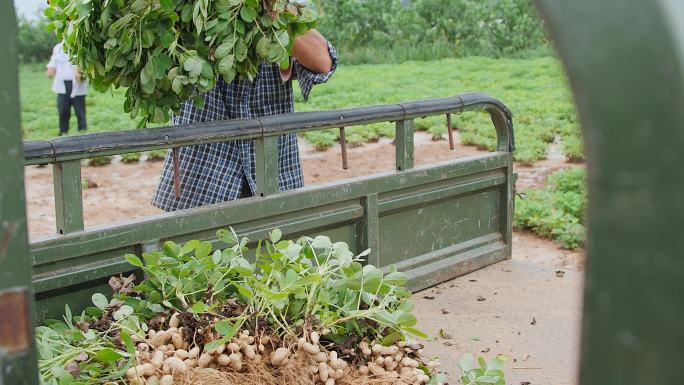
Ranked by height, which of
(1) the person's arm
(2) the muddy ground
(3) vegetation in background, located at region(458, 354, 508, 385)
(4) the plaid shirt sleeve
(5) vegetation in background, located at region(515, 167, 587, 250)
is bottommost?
(5) vegetation in background, located at region(515, 167, 587, 250)

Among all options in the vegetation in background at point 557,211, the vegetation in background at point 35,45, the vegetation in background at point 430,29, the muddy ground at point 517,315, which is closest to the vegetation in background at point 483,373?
the muddy ground at point 517,315

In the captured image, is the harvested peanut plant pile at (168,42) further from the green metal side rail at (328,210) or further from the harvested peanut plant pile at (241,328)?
the harvested peanut plant pile at (241,328)

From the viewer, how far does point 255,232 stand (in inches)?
130

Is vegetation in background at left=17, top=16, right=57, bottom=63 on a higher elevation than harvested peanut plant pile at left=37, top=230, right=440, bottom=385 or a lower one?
higher

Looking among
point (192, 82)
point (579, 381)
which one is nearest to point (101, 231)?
point (192, 82)

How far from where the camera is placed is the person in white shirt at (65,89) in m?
12.2

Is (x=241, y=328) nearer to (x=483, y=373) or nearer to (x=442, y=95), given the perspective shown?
(x=483, y=373)

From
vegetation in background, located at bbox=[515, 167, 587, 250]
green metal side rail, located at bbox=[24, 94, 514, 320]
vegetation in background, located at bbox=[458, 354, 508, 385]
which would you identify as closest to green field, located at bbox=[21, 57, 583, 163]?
vegetation in background, located at bbox=[515, 167, 587, 250]

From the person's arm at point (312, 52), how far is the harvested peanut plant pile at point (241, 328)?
45.1 inches

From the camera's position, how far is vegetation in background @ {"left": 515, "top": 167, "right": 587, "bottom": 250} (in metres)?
6.44

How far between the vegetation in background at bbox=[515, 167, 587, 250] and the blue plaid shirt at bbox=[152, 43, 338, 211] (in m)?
2.94

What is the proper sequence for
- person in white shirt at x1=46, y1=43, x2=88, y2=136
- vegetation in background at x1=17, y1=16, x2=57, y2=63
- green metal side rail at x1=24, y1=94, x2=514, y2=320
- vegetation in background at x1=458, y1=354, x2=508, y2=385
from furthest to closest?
vegetation in background at x1=17, y1=16, x2=57, y2=63 < person in white shirt at x1=46, y1=43, x2=88, y2=136 < green metal side rail at x1=24, y1=94, x2=514, y2=320 < vegetation in background at x1=458, y1=354, x2=508, y2=385

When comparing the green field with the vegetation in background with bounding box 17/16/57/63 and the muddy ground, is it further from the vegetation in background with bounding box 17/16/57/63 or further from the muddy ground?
the vegetation in background with bounding box 17/16/57/63

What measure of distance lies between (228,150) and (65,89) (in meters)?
9.24
